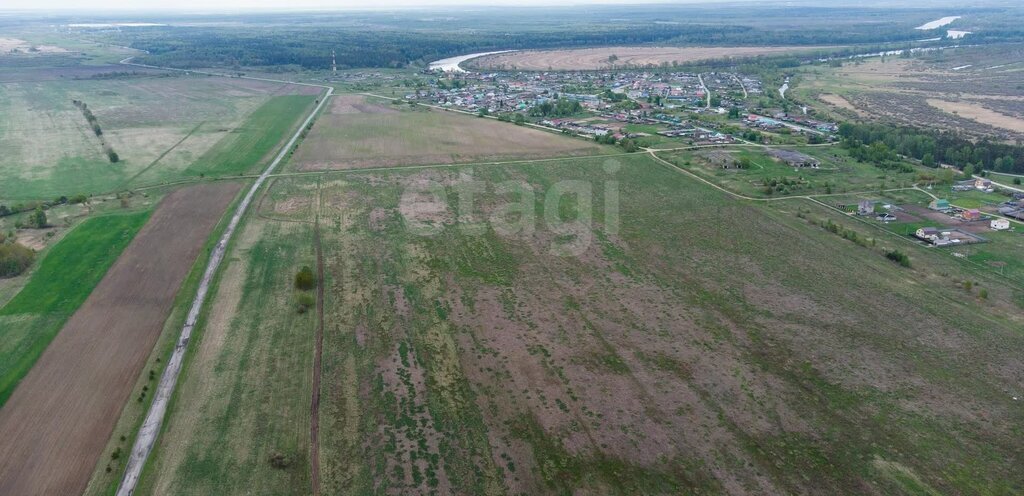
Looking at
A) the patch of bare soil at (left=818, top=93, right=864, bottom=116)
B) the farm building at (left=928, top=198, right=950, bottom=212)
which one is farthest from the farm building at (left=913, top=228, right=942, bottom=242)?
the patch of bare soil at (left=818, top=93, right=864, bottom=116)

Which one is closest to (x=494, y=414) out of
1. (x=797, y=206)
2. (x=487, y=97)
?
(x=797, y=206)

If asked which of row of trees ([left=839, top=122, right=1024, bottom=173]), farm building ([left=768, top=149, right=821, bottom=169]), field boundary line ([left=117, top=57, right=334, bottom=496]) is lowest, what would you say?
field boundary line ([left=117, top=57, right=334, bottom=496])

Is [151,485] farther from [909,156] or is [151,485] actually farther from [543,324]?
[909,156]

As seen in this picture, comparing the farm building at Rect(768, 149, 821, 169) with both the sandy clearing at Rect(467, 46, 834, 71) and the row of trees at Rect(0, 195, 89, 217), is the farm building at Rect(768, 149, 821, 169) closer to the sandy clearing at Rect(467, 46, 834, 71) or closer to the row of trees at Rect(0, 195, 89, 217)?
the row of trees at Rect(0, 195, 89, 217)

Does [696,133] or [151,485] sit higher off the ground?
[696,133]

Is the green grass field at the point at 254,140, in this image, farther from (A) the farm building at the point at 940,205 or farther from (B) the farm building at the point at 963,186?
(B) the farm building at the point at 963,186

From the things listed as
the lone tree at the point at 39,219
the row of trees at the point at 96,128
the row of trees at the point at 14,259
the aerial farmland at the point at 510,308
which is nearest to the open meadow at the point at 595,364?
the aerial farmland at the point at 510,308

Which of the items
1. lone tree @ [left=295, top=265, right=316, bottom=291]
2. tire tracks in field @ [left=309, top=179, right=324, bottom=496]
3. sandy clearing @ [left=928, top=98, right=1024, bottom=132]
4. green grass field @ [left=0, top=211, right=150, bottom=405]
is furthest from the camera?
sandy clearing @ [left=928, top=98, right=1024, bottom=132]

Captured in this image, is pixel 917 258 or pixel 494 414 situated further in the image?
pixel 917 258
